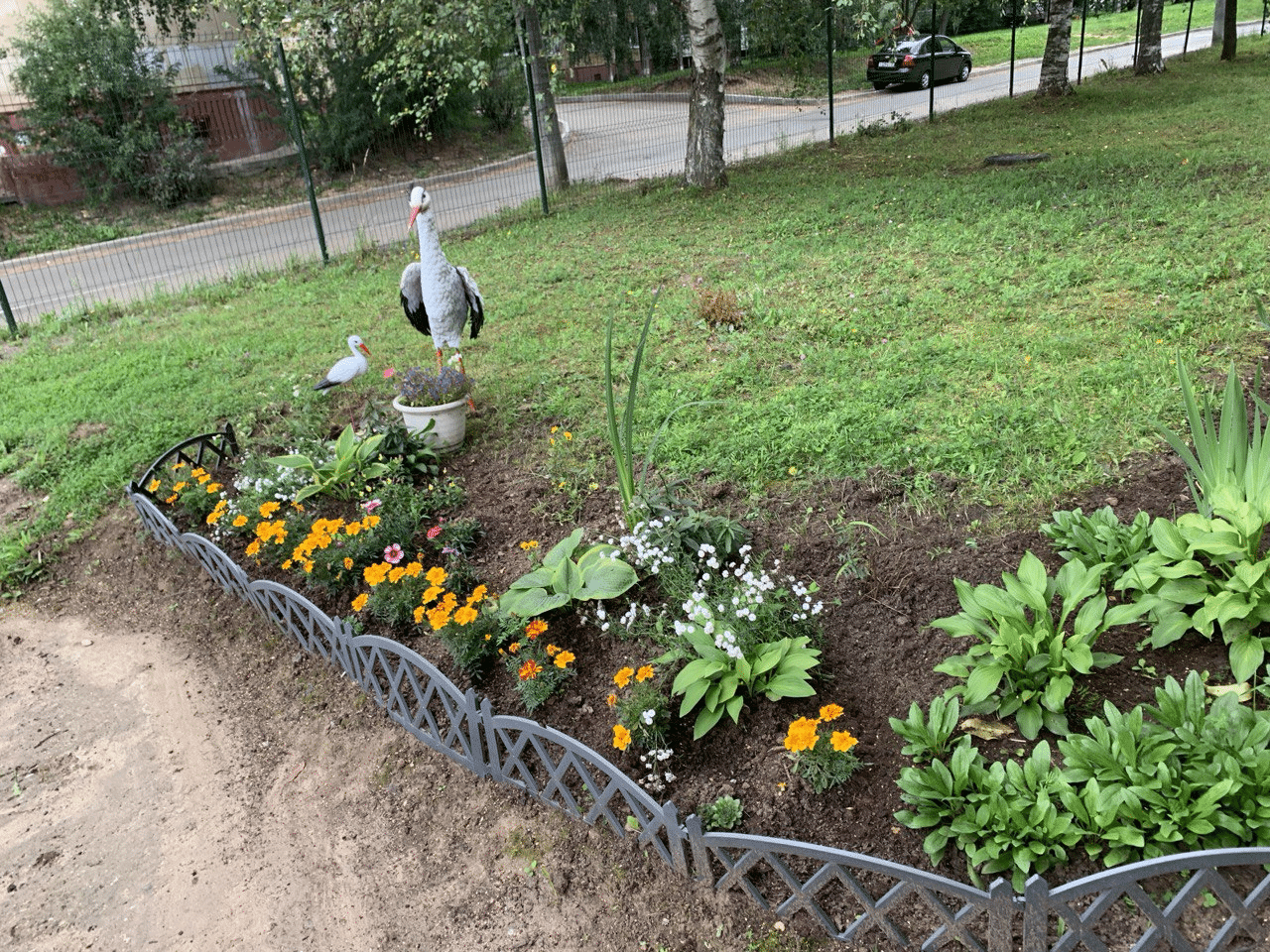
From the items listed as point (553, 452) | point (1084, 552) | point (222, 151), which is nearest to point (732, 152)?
point (222, 151)

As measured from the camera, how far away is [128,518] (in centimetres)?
466

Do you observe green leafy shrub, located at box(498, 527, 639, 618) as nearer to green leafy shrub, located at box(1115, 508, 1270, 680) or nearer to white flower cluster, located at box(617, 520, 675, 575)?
white flower cluster, located at box(617, 520, 675, 575)

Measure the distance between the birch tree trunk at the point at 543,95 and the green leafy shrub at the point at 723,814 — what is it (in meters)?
9.41

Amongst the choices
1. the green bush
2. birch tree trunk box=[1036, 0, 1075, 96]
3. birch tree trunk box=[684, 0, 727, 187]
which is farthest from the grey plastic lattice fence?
birch tree trunk box=[1036, 0, 1075, 96]

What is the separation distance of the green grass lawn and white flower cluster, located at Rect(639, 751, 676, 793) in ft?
4.44

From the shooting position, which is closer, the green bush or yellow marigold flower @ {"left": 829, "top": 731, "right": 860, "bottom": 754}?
yellow marigold flower @ {"left": 829, "top": 731, "right": 860, "bottom": 754}

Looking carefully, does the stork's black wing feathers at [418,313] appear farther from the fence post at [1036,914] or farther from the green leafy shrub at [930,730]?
the fence post at [1036,914]

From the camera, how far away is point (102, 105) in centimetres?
1388

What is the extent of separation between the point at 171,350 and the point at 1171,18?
37206 mm

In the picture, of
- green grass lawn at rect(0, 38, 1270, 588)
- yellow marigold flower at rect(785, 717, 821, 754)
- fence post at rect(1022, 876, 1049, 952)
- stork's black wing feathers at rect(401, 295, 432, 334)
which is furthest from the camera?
stork's black wing feathers at rect(401, 295, 432, 334)

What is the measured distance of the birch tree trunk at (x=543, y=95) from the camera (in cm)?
1034

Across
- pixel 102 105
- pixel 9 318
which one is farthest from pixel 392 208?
pixel 9 318

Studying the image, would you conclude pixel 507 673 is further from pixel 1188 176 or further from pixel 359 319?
pixel 1188 176

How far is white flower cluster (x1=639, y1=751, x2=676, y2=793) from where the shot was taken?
2.50 metres
